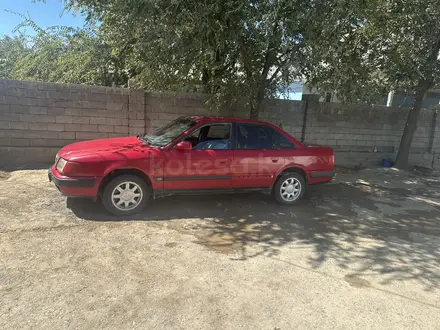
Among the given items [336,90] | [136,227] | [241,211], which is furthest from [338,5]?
[136,227]

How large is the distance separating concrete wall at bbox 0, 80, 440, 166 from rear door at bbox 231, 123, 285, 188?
292 centimetres

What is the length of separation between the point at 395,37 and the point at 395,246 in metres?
5.25

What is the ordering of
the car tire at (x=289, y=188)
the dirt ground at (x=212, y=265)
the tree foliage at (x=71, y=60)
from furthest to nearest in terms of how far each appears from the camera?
the tree foliage at (x=71, y=60), the car tire at (x=289, y=188), the dirt ground at (x=212, y=265)

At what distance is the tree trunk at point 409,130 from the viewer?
9.74m

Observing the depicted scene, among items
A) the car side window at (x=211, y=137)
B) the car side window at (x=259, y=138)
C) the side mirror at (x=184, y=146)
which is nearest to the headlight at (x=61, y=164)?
the side mirror at (x=184, y=146)

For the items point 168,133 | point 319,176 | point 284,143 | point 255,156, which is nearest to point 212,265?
point 255,156

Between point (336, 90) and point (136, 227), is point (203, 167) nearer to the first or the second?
point (136, 227)

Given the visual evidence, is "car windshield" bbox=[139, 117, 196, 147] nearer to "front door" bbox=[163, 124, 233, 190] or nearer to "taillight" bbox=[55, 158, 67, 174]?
"front door" bbox=[163, 124, 233, 190]

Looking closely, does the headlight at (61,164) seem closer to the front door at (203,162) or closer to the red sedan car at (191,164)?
the red sedan car at (191,164)

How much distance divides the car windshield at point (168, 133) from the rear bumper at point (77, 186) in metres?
1.14

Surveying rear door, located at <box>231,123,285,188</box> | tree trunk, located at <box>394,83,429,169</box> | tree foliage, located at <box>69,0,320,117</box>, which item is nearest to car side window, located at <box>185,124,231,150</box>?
rear door, located at <box>231,123,285,188</box>

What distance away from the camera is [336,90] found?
6.65m

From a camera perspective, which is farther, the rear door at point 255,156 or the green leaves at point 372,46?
the green leaves at point 372,46

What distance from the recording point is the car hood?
4605 millimetres
